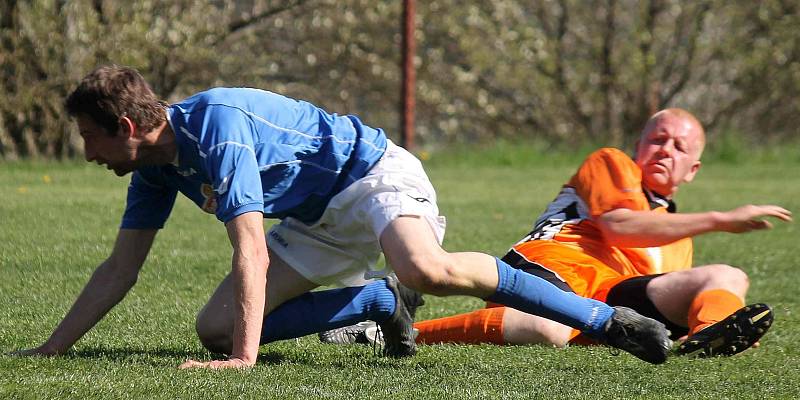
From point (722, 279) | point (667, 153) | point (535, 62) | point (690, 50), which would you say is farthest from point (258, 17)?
point (722, 279)

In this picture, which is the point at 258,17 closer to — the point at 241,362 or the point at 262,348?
the point at 262,348

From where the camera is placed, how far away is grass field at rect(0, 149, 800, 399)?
13.2 feet

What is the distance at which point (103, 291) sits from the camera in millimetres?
4734

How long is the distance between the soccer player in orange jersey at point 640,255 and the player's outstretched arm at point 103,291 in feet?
3.98

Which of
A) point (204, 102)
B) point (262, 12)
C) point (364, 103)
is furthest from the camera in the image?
point (364, 103)

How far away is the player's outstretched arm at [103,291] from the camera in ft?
15.3

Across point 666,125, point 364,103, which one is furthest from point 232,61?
point 666,125

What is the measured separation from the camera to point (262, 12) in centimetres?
1742

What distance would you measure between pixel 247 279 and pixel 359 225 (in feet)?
2.15

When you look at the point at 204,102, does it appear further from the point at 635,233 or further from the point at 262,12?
the point at 262,12

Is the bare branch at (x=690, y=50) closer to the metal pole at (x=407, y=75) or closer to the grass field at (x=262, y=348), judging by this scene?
the metal pole at (x=407, y=75)

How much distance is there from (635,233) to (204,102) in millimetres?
1863

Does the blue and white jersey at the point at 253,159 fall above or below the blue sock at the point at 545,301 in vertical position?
above

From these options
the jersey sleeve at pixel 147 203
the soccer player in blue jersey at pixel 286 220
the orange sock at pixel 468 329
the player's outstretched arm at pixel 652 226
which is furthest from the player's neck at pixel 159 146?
the player's outstretched arm at pixel 652 226
